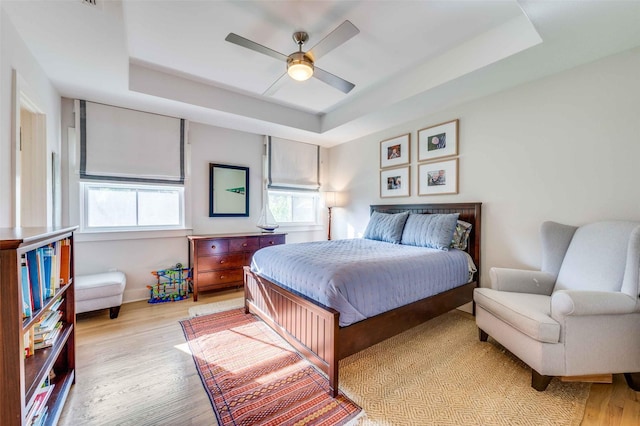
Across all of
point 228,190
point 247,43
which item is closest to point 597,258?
point 247,43

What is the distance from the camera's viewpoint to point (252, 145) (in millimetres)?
4434

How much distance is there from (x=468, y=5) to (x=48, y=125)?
3.97m

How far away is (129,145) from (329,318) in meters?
3.45

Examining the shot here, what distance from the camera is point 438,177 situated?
3.49 m

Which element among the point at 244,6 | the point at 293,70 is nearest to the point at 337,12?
the point at 293,70

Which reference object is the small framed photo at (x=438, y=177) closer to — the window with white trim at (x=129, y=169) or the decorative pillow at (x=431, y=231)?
the decorative pillow at (x=431, y=231)

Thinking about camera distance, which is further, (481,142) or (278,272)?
(481,142)

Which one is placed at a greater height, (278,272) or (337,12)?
(337,12)

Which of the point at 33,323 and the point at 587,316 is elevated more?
the point at 33,323

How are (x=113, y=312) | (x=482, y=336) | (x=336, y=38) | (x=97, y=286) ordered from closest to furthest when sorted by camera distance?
(x=336, y=38), (x=482, y=336), (x=97, y=286), (x=113, y=312)

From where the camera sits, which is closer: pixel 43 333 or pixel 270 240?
pixel 43 333

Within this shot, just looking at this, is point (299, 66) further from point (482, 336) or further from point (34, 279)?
point (482, 336)

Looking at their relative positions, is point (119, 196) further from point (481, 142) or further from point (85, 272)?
point (481, 142)

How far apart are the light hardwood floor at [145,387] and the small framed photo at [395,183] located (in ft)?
8.97
